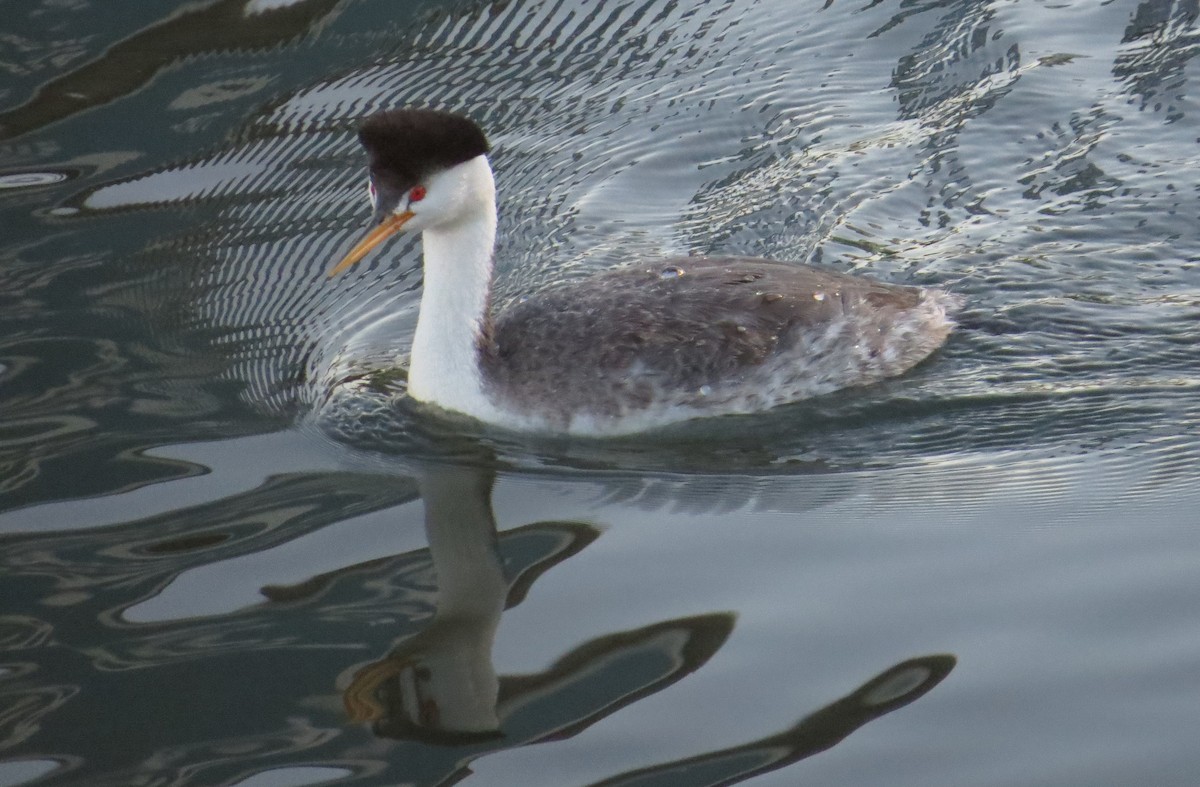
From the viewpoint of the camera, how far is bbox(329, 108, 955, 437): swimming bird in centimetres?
668

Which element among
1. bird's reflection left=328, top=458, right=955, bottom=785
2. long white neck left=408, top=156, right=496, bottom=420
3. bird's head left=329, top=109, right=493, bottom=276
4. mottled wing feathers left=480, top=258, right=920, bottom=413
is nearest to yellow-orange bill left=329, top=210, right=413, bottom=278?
bird's head left=329, top=109, right=493, bottom=276

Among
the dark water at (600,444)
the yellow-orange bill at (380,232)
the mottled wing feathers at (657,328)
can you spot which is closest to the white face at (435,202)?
the yellow-orange bill at (380,232)

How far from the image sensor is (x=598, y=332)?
6914mm

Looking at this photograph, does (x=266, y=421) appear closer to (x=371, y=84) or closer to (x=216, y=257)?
(x=216, y=257)

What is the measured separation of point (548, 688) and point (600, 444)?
188 centimetres

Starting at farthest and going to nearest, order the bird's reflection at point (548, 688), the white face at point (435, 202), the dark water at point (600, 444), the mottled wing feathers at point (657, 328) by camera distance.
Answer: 1. the mottled wing feathers at point (657, 328)
2. the white face at point (435, 202)
3. the dark water at point (600, 444)
4. the bird's reflection at point (548, 688)

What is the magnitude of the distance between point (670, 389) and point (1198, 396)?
215 cm

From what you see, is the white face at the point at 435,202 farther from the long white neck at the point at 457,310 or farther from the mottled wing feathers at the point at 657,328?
the mottled wing feathers at the point at 657,328

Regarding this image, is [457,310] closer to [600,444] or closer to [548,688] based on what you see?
[600,444]

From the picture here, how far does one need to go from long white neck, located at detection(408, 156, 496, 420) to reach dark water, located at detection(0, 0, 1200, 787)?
169 millimetres

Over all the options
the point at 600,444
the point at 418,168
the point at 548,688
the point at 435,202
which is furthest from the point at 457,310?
the point at 548,688

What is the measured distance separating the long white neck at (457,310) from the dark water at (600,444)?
0.55 ft

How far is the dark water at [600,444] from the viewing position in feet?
16.0

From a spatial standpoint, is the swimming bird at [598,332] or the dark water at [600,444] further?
the swimming bird at [598,332]
